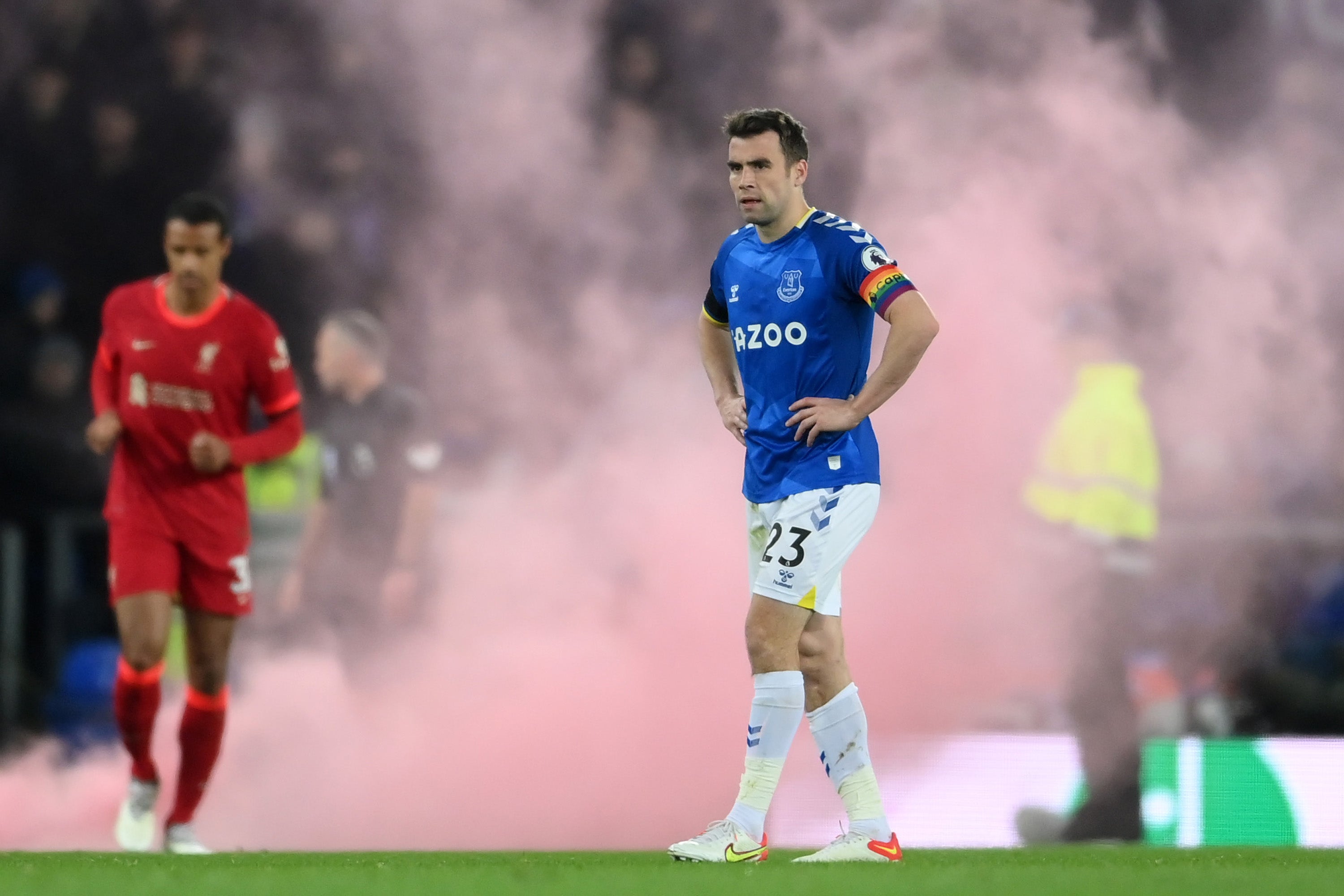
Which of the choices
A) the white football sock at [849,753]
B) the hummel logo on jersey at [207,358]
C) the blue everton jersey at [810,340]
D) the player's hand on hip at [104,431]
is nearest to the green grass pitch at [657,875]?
the white football sock at [849,753]

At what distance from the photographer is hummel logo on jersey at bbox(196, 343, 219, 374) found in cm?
564

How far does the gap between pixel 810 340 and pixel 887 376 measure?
24 cm

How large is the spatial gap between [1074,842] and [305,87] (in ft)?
15.9

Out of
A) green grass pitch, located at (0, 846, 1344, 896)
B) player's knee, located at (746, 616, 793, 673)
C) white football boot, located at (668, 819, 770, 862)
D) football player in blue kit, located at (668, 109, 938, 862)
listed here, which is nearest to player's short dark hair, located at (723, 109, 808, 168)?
football player in blue kit, located at (668, 109, 938, 862)

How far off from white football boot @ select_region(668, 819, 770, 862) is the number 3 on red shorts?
203cm

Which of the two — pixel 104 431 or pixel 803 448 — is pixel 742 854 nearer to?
pixel 803 448

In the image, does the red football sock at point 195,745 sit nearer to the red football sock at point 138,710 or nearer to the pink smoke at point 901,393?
the red football sock at point 138,710

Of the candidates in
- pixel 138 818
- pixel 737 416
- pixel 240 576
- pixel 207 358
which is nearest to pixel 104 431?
pixel 207 358

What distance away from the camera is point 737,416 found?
4.62 metres

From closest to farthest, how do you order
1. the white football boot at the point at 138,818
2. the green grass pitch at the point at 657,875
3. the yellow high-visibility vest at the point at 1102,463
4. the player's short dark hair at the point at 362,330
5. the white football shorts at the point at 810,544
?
1. the green grass pitch at the point at 657,875
2. the white football shorts at the point at 810,544
3. the white football boot at the point at 138,818
4. the yellow high-visibility vest at the point at 1102,463
5. the player's short dark hair at the point at 362,330

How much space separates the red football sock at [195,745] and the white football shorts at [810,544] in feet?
7.16

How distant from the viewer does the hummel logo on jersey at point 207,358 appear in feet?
18.5

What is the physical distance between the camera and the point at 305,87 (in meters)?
8.50

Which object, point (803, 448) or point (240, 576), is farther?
point (240, 576)
